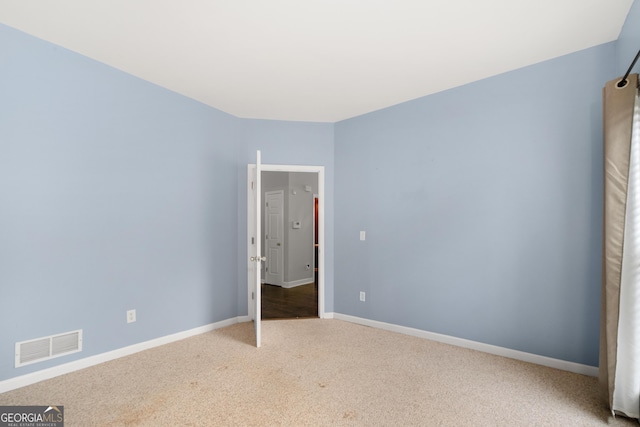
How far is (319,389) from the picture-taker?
246 cm

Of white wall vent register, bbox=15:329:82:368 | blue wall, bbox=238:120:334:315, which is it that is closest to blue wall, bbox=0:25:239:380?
white wall vent register, bbox=15:329:82:368

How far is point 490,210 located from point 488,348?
135cm

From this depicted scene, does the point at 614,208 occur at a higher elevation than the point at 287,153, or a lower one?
lower

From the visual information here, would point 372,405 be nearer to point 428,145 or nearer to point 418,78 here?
point 428,145

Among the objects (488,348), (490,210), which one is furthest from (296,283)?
(490,210)

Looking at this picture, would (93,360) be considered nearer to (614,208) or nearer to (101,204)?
(101,204)

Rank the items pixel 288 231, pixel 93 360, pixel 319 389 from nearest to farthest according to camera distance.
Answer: pixel 319 389, pixel 93 360, pixel 288 231

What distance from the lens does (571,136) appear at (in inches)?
108

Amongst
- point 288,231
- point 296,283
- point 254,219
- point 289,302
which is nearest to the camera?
point 254,219

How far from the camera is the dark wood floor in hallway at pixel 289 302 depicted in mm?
4635

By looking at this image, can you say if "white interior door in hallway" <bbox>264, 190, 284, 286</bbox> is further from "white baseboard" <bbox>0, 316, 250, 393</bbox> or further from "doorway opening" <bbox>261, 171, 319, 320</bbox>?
"white baseboard" <bbox>0, 316, 250, 393</bbox>

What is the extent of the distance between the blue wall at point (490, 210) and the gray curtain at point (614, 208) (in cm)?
54

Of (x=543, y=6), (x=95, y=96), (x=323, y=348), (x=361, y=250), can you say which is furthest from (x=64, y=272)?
(x=543, y=6)

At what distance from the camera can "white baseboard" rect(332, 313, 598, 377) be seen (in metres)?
2.71
